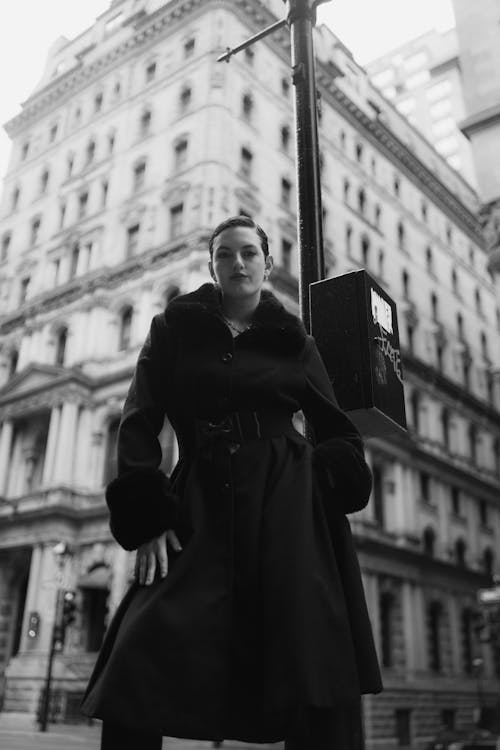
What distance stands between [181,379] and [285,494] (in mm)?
593

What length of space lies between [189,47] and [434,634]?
97.3 ft

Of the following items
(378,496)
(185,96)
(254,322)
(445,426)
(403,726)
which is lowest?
(403,726)

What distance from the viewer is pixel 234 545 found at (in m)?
2.26

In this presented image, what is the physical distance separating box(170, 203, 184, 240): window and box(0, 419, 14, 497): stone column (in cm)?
1040

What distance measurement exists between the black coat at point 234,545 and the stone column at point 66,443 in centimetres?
2473

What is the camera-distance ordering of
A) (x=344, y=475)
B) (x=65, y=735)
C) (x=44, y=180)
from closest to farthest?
(x=344, y=475), (x=65, y=735), (x=44, y=180)

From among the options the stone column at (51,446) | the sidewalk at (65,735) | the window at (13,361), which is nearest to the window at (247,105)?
the window at (13,361)

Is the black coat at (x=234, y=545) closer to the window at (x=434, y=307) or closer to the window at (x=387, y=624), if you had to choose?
the window at (x=387, y=624)

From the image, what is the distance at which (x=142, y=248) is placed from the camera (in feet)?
98.6

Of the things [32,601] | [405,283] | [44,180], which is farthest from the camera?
[405,283]

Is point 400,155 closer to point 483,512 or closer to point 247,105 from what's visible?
point 247,105

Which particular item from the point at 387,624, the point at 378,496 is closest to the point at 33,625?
the point at 387,624

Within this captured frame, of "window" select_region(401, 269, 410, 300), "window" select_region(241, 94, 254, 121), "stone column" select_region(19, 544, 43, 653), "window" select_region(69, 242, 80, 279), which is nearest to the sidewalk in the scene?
"stone column" select_region(19, 544, 43, 653)

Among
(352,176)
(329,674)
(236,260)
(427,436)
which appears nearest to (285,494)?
(329,674)
